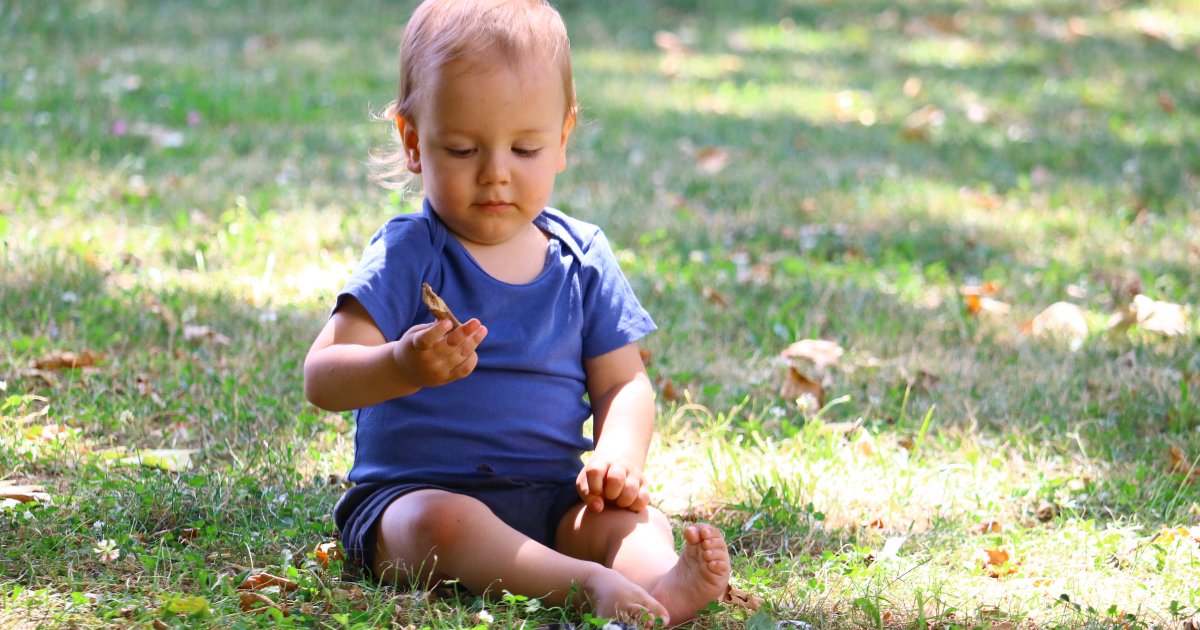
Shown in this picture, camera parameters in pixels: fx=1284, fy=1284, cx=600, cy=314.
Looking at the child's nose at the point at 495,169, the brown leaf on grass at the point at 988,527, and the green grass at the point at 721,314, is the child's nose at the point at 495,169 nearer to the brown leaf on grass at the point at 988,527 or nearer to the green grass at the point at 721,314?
the green grass at the point at 721,314

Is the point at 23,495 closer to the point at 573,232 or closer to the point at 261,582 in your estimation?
the point at 261,582

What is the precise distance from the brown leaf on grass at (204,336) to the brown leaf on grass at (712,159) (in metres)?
3.05

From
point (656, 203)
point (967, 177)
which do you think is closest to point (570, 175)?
point (656, 203)

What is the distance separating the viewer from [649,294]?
441 centimetres

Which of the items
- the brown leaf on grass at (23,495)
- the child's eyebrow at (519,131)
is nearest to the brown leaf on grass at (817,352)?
the child's eyebrow at (519,131)

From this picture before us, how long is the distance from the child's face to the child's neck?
0.06 metres

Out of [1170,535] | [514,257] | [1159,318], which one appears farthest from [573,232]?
[1159,318]

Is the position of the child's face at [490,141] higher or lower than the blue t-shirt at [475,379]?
higher

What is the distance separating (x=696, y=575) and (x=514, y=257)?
2.49ft

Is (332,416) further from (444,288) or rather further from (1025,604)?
(1025,604)

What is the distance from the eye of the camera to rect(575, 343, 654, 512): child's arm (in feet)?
7.89

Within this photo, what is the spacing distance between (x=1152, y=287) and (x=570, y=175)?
8.67ft

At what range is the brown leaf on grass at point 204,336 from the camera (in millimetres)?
3789

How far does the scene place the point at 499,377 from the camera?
2.53 meters
